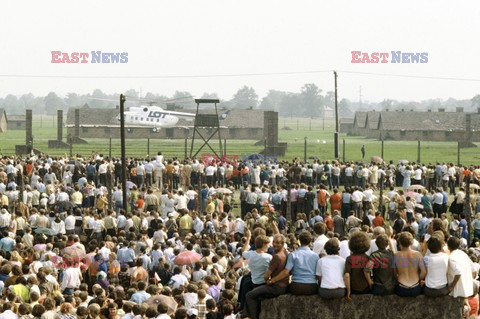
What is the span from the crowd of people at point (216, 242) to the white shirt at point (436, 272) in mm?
13

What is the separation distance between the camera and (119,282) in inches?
750

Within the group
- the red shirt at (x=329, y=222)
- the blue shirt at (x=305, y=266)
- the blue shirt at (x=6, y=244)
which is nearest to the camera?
the blue shirt at (x=305, y=266)

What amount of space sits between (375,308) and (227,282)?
3483 mm

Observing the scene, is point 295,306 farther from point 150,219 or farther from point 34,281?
point 150,219

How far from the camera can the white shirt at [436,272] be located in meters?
12.5

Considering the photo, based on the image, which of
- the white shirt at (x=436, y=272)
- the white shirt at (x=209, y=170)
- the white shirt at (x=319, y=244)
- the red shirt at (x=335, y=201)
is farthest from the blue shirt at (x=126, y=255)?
the white shirt at (x=209, y=170)

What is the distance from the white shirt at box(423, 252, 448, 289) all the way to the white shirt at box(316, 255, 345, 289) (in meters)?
1.15

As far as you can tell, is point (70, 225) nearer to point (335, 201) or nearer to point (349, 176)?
point (335, 201)

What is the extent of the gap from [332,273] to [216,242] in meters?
12.1

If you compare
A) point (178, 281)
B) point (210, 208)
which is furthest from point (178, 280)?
point (210, 208)

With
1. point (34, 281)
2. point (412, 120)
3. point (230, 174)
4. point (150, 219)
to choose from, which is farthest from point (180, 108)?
point (34, 281)

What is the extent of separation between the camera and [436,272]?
1250 cm

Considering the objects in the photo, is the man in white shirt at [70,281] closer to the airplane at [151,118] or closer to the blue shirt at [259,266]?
the blue shirt at [259,266]

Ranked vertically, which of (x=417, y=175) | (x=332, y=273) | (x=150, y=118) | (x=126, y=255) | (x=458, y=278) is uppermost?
(x=150, y=118)
